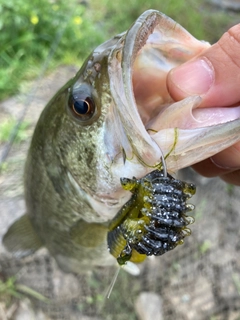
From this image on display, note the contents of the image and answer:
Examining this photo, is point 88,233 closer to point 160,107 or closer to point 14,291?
point 160,107

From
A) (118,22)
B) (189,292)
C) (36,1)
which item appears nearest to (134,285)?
(189,292)

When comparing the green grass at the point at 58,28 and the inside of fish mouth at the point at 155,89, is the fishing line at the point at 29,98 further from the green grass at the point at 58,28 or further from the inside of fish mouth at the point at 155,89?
Answer: the inside of fish mouth at the point at 155,89

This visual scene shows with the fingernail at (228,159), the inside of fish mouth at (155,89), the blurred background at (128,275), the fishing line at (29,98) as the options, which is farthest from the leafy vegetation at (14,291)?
the inside of fish mouth at (155,89)

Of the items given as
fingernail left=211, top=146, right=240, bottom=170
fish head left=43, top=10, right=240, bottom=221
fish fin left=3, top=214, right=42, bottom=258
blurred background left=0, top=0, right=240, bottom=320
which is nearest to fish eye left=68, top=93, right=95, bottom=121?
fish head left=43, top=10, right=240, bottom=221

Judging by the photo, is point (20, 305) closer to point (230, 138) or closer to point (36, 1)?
point (230, 138)

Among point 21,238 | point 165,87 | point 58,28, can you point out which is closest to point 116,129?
point 165,87

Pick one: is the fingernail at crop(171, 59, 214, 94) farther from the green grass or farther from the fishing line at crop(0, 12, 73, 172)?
the green grass
